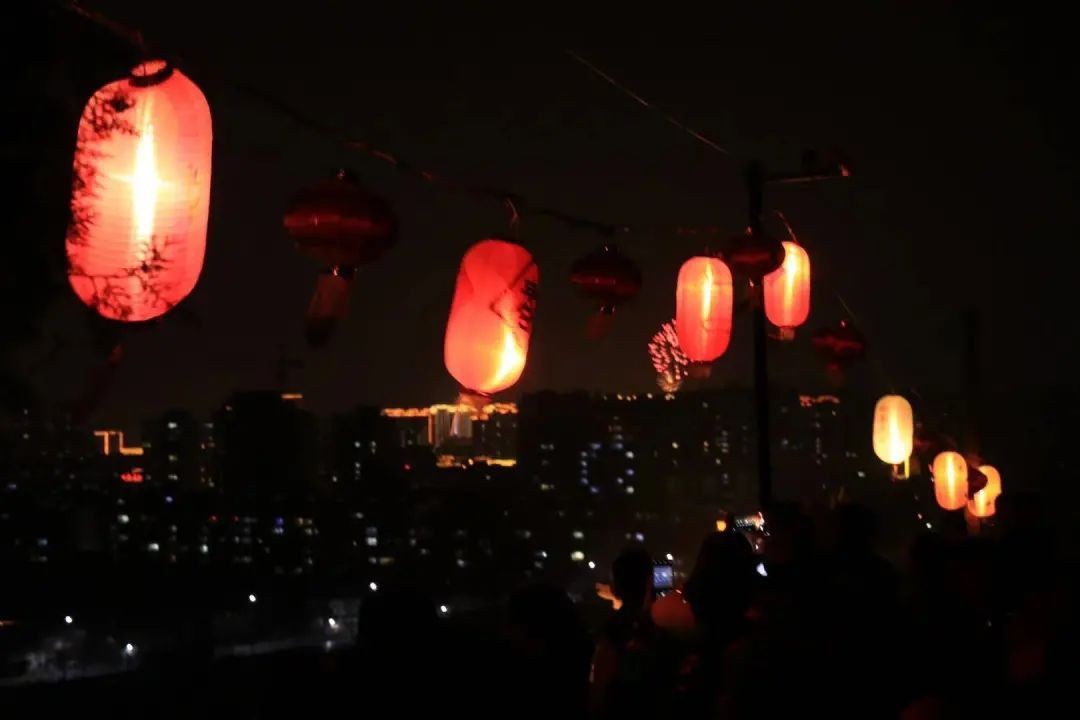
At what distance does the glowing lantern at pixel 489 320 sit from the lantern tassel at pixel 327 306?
911mm

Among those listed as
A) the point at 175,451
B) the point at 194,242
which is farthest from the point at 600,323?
the point at 175,451

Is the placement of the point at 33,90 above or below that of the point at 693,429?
above

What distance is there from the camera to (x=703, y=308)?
7891 mm

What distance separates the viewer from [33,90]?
6910mm

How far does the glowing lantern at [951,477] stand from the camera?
14250 millimetres

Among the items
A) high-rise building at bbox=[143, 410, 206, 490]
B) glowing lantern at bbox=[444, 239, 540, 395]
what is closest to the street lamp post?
glowing lantern at bbox=[444, 239, 540, 395]

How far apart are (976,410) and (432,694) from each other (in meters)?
16.7

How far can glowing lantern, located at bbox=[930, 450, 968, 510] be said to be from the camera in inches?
561

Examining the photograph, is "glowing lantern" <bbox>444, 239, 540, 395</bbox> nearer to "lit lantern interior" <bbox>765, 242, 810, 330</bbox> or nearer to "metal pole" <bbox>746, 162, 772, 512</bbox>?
"metal pole" <bbox>746, 162, 772, 512</bbox>

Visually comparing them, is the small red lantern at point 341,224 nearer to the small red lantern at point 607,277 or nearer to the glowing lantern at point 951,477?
the small red lantern at point 607,277

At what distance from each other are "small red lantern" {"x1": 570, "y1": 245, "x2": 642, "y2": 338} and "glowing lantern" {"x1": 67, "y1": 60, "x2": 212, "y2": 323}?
11.0 ft

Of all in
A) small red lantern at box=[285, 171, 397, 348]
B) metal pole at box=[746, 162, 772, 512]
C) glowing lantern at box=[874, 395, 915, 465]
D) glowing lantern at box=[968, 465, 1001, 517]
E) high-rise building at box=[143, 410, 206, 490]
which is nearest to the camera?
small red lantern at box=[285, 171, 397, 348]

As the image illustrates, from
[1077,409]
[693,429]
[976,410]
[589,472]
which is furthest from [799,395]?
[589,472]

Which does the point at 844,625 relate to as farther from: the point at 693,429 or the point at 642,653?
the point at 693,429
